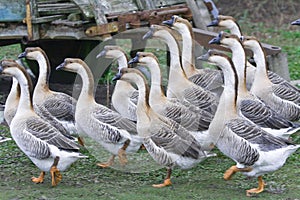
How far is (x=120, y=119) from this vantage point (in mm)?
8234

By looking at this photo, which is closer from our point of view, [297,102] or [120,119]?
[120,119]

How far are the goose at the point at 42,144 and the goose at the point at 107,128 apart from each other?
0.59m

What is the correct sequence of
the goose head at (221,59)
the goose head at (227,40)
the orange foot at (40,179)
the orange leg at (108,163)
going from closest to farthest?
the orange foot at (40,179), the goose head at (221,59), the orange leg at (108,163), the goose head at (227,40)

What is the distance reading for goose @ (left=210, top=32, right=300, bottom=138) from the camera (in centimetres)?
836

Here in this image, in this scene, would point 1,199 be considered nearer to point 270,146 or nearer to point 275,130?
point 270,146

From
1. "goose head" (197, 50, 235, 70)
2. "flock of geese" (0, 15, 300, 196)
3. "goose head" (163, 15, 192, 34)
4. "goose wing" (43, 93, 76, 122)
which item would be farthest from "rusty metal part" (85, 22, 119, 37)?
"goose head" (197, 50, 235, 70)

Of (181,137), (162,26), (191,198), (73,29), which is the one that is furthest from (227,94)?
(73,29)

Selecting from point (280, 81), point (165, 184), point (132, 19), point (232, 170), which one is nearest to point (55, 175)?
point (165, 184)

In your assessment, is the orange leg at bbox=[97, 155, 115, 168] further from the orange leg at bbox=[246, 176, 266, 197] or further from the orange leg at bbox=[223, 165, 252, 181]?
the orange leg at bbox=[246, 176, 266, 197]

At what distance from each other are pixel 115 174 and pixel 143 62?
4.41 feet

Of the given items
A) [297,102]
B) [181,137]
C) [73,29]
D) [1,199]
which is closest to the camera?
[1,199]

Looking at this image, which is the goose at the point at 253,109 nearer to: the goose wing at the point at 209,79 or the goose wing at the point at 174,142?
the goose wing at the point at 209,79

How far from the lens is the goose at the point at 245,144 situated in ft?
23.7

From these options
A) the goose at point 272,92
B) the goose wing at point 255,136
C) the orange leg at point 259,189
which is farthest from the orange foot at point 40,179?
the goose at point 272,92
